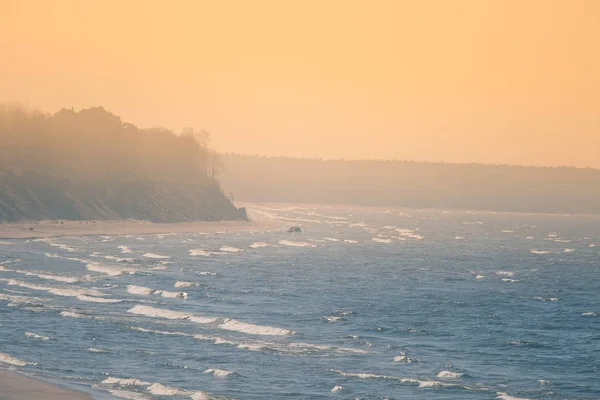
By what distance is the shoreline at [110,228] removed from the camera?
5281 inches

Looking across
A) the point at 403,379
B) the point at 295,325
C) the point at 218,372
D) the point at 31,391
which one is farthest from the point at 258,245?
the point at 31,391

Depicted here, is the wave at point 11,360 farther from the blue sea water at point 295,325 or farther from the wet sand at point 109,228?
the wet sand at point 109,228

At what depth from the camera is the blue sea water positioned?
4412cm

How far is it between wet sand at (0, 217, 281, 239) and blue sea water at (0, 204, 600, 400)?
17.7m

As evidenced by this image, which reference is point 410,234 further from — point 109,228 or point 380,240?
point 109,228

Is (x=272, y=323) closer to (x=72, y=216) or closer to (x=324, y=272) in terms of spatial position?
(x=324, y=272)

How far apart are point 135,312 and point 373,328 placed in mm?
16987

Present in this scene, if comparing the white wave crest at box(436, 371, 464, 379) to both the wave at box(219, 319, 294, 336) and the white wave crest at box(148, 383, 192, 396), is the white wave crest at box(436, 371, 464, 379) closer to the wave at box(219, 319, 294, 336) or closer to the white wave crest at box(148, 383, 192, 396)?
the white wave crest at box(148, 383, 192, 396)

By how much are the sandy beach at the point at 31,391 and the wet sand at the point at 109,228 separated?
8608 cm

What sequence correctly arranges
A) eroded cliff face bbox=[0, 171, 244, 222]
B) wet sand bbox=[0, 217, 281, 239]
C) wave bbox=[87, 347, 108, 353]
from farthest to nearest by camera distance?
eroded cliff face bbox=[0, 171, 244, 222], wet sand bbox=[0, 217, 281, 239], wave bbox=[87, 347, 108, 353]

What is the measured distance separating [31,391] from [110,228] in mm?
114707

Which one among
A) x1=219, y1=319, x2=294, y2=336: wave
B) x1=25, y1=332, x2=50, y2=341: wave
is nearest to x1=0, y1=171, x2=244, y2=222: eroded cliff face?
x1=219, y1=319, x2=294, y2=336: wave

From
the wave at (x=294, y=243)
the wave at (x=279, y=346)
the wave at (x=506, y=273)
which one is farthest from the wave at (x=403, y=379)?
the wave at (x=294, y=243)

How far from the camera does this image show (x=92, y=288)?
3012 inches
